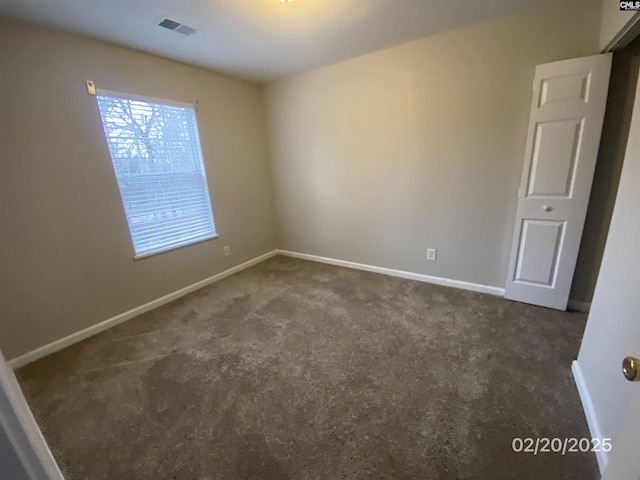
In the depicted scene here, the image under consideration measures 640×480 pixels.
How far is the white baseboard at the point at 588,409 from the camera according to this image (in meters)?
1.22

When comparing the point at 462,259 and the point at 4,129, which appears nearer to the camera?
the point at 4,129

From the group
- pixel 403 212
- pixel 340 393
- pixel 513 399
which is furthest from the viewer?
pixel 403 212

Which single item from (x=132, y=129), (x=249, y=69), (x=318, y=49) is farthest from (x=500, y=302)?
(x=132, y=129)

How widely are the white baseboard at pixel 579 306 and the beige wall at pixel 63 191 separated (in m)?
3.79

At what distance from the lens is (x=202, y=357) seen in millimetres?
2096

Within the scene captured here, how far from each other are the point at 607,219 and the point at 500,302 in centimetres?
102

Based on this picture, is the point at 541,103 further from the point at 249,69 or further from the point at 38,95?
the point at 38,95

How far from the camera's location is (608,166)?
83.7 inches

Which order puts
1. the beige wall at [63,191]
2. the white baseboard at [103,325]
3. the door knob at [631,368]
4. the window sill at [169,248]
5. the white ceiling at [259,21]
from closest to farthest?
the door knob at [631,368] < the white ceiling at [259,21] < the beige wall at [63,191] < the white baseboard at [103,325] < the window sill at [169,248]

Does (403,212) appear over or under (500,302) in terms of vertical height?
over

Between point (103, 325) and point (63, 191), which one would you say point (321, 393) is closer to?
point (103, 325)
